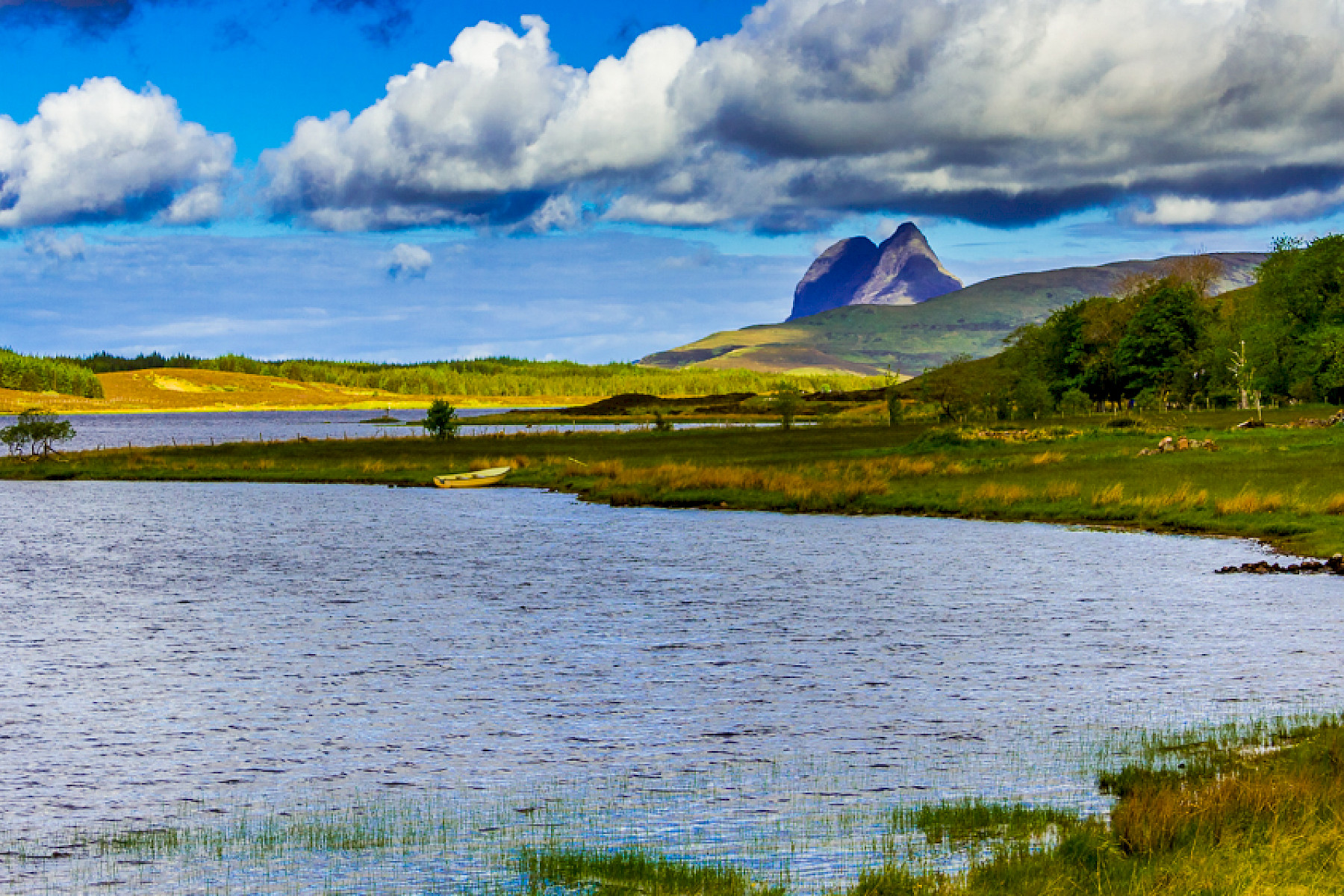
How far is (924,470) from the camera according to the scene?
246 feet

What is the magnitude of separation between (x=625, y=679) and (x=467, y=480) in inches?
2522

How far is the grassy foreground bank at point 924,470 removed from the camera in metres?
52.8

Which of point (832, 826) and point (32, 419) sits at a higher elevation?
point (32, 419)

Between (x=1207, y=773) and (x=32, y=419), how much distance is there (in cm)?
12574

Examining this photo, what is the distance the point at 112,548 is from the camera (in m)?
52.9

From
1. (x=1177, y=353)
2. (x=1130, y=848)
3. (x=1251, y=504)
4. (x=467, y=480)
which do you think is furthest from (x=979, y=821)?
(x=1177, y=353)

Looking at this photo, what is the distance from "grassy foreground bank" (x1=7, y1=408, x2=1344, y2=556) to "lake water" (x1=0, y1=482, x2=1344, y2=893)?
16.8 ft

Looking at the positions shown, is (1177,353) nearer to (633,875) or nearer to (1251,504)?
(1251,504)

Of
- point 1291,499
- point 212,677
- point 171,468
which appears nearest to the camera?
point 212,677

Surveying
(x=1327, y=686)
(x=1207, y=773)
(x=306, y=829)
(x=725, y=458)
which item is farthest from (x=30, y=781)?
(x=725, y=458)

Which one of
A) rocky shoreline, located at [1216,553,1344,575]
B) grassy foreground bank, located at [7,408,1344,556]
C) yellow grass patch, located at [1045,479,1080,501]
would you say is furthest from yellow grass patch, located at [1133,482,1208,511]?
rocky shoreline, located at [1216,553,1344,575]

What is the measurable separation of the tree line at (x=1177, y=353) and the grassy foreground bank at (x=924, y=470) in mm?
16981

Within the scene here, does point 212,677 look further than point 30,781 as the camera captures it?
Yes

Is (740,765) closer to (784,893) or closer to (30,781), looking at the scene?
(784,893)
